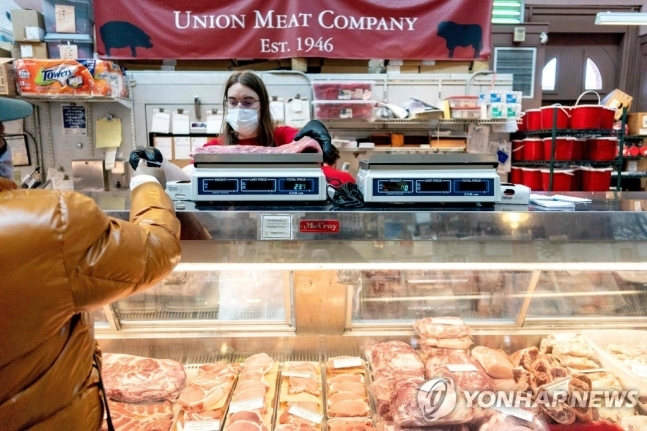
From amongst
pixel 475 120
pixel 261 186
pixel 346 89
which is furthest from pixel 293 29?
pixel 261 186

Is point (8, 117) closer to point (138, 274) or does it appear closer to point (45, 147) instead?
point (138, 274)

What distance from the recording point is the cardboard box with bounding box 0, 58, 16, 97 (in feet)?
13.3

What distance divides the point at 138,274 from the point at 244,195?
394 mm

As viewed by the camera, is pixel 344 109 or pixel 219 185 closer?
pixel 219 185

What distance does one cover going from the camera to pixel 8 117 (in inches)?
38.0

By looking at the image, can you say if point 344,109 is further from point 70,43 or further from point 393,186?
point 393,186

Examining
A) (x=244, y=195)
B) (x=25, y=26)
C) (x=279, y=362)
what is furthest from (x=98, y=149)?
(x=244, y=195)

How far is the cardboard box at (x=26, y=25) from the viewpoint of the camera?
14.8 feet

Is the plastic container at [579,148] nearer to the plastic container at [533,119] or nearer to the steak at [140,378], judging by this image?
the plastic container at [533,119]

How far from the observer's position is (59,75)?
412 centimetres

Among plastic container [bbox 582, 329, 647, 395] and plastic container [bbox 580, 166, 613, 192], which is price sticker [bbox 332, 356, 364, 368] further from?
plastic container [bbox 580, 166, 613, 192]

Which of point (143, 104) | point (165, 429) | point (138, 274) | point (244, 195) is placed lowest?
point (165, 429)

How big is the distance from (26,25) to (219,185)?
4.63m

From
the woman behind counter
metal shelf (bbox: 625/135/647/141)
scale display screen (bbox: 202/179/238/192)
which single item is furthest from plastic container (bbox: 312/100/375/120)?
metal shelf (bbox: 625/135/647/141)
